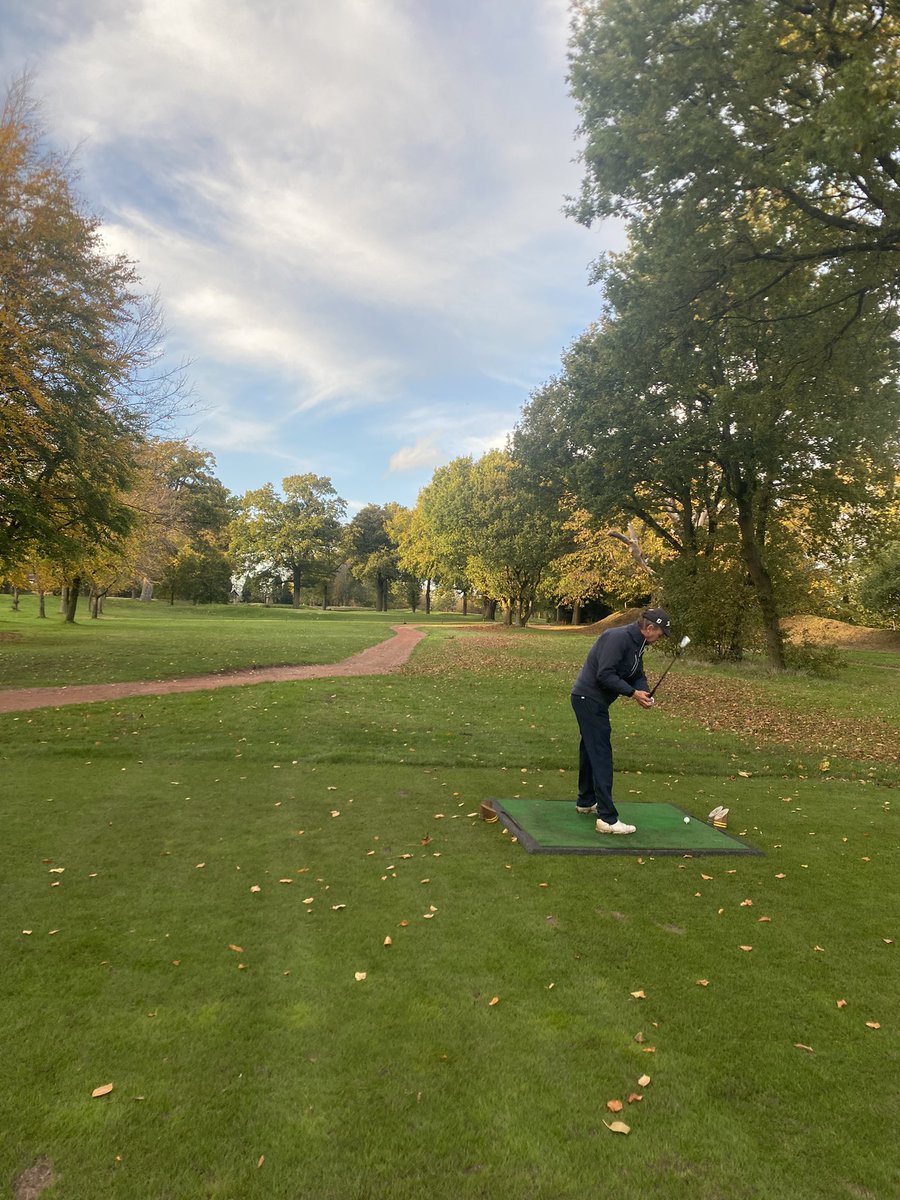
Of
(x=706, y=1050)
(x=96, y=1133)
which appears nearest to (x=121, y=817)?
(x=96, y=1133)

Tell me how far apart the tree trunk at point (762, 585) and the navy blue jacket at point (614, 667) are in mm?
18435

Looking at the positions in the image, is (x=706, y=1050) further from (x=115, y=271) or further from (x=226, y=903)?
(x=115, y=271)

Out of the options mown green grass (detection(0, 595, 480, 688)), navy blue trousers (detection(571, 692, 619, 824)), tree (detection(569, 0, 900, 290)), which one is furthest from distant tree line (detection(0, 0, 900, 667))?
navy blue trousers (detection(571, 692, 619, 824))

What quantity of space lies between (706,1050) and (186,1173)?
7.99 ft

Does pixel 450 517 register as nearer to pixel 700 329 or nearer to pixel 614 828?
pixel 700 329

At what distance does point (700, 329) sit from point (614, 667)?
30.1 feet

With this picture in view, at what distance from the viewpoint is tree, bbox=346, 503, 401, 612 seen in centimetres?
7775

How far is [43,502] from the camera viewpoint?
17000 mm

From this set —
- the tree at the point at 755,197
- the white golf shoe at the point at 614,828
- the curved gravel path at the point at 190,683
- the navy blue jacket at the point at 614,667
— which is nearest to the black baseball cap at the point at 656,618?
the navy blue jacket at the point at 614,667

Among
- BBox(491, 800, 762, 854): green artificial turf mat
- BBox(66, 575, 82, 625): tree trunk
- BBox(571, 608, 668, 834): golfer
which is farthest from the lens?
BBox(66, 575, 82, 625): tree trunk

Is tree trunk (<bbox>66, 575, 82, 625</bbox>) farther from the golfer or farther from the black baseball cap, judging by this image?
the black baseball cap

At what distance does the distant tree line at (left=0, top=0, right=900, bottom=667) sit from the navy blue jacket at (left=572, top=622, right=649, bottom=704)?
7052mm

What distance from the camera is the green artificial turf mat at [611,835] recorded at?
5926mm

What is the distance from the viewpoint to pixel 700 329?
41.5ft
